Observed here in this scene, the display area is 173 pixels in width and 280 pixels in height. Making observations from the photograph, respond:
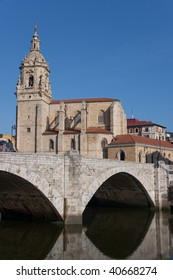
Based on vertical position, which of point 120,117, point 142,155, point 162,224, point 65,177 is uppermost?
point 120,117

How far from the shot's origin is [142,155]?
47.5m

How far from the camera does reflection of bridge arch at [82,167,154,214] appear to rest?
29.6m

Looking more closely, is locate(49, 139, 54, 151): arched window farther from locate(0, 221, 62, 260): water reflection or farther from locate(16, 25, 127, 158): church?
locate(0, 221, 62, 260): water reflection

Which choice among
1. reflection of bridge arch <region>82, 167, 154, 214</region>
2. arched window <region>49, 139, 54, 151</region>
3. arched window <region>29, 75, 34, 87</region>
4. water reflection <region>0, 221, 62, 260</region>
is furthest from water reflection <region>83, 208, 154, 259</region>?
arched window <region>29, 75, 34, 87</region>

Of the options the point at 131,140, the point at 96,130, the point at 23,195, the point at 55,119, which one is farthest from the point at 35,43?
Result: the point at 23,195

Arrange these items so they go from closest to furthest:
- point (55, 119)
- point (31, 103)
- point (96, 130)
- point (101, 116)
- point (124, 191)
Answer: point (124, 191), point (96, 130), point (31, 103), point (101, 116), point (55, 119)

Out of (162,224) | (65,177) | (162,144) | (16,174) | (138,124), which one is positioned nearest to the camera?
(16,174)

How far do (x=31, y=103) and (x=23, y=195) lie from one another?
3295 centimetres

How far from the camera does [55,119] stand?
180 ft

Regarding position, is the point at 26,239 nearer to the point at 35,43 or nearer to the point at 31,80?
the point at 31,80

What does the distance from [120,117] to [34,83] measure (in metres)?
14.8
